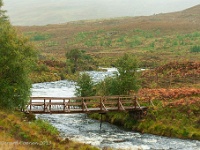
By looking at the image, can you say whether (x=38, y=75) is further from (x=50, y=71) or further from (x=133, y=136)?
(x=133, y=136)

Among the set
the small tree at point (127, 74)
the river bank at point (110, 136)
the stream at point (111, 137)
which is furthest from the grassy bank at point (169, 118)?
the small tree at point (127, 74)

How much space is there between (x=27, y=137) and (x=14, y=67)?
6.87m

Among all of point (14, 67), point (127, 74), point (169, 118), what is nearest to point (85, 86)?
point (127, 74)

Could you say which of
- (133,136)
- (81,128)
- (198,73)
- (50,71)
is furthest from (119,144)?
(50,71)

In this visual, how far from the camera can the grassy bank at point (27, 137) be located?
22.6m

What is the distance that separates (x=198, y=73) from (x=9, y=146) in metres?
53.9

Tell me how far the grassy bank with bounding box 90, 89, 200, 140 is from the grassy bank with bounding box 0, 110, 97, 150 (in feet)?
39.9

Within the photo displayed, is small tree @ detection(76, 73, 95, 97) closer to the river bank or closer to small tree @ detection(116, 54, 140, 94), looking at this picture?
the river bank

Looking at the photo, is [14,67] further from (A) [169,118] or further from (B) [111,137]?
(A) [169,118]

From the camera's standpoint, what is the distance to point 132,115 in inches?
1604

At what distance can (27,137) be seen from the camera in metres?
25.1

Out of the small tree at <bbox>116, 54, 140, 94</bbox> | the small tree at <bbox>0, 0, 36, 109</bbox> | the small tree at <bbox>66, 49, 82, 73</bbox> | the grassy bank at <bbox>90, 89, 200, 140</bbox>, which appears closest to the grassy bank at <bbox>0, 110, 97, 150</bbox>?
the small tree at <bbox>0, 0, 36, 109</bbox>

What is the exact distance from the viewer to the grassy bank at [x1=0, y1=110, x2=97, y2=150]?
74.2 ft

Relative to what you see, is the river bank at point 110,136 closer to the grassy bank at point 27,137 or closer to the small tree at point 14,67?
the grassy bank at point 27,137
